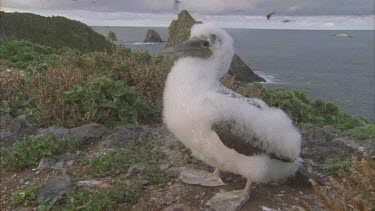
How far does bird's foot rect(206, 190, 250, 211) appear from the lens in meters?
4.53

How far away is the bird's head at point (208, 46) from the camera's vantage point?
15.9 ft

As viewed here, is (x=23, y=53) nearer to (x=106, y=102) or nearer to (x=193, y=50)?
(x=106, y=102)

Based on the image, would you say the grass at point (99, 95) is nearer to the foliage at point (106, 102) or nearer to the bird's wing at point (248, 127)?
the foliage at point (106, 102)

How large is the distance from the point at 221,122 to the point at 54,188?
190 cm

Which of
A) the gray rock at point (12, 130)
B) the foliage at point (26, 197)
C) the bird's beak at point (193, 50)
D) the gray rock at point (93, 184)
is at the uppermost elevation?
the bird's beak at point (193, 50)

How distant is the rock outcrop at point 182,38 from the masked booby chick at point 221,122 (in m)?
24.1

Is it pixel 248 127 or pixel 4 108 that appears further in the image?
pixel 4 108

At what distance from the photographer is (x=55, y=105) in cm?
639

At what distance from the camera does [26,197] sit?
187 inches

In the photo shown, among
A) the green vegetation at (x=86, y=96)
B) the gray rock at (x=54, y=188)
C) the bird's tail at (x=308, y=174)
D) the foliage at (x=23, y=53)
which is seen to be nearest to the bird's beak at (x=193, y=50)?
the bird's tail at (x=308, y=174)

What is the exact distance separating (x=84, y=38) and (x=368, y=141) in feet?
49.6

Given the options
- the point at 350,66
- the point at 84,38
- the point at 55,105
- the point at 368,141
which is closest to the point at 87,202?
the point at 55,105

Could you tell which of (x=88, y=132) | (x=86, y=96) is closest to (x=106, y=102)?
(x=86, y=96)

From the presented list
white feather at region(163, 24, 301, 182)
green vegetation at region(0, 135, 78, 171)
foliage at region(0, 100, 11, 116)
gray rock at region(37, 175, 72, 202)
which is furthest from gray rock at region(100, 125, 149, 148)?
foliage at region(0, 100, 11, 116)
